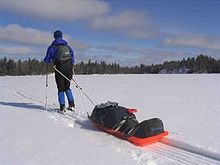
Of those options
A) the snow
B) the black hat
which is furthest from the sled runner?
the black hat

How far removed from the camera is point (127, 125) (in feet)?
19.8

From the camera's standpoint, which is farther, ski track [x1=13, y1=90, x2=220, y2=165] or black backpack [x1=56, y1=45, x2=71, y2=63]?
black backpack [x1=56, y1=45, x2=71, y2=63]

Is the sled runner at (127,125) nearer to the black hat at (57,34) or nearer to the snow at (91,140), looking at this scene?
the snow at (91,140)

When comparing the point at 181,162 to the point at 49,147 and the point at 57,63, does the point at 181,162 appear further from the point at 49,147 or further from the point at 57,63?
the point at 57,63

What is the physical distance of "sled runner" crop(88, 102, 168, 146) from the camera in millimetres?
A: 5645

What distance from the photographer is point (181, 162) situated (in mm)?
4680

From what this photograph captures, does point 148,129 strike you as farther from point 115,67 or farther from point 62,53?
point 115,67

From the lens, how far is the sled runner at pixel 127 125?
5.64 meters

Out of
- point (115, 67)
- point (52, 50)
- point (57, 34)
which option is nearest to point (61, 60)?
point (52, 50)

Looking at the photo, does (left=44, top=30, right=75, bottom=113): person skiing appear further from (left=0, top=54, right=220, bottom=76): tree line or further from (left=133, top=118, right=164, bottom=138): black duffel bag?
(left=0, top=54, right=220, bottom=76): tree line

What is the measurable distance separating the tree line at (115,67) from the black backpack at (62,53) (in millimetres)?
65759

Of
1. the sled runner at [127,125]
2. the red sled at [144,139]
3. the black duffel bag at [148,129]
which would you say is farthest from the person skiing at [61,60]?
the black duffel bag at [148,129]

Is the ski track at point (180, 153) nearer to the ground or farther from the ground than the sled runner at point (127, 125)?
nearer to the ground

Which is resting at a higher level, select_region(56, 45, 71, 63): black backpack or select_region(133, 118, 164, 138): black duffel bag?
select_region(56, 45, 71, 63): black backpack
